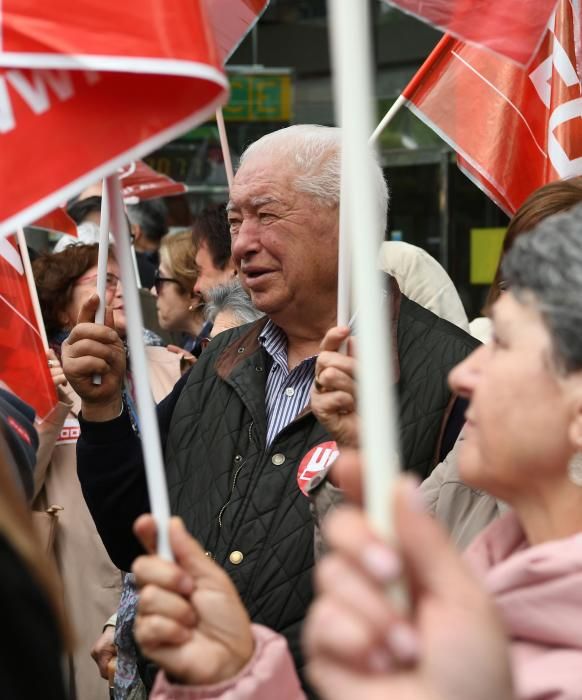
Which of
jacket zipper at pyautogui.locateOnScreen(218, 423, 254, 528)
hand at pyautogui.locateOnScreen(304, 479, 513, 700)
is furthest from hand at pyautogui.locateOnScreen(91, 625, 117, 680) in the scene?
hand at pyautogui.locateOnScreen(304, 479, 513, 700)

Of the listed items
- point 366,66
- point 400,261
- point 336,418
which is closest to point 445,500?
point 336,418

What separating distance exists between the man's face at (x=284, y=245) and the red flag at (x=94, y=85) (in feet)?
4.08

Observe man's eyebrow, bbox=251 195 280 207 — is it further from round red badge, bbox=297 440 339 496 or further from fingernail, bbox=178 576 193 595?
fingernail, bbox=178 576 193 595

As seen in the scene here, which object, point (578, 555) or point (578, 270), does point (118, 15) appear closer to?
point (578, 270)

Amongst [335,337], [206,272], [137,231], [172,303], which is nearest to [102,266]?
[335,337]

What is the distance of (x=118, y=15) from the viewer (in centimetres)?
188

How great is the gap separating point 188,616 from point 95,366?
4.08ft

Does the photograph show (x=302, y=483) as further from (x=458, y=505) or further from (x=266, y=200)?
(x=266, y=200)

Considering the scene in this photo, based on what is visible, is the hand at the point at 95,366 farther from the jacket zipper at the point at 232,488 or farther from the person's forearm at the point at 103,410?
the jacket zipper at the point at 232,488

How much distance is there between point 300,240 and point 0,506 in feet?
6.14

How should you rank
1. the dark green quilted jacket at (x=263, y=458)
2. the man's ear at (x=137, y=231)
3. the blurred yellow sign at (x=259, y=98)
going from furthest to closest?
1. the blurred yellow sign at (x=259, y=98)
2. the man's ear at (x=137, y=231)
3. the dark green quilted jacket at (x=263, y=458)

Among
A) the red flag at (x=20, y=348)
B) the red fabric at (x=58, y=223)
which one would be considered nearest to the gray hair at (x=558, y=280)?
the red flag at (x=20, y=348)

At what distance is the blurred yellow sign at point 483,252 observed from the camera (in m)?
9.55

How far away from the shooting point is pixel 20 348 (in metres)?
3.52
